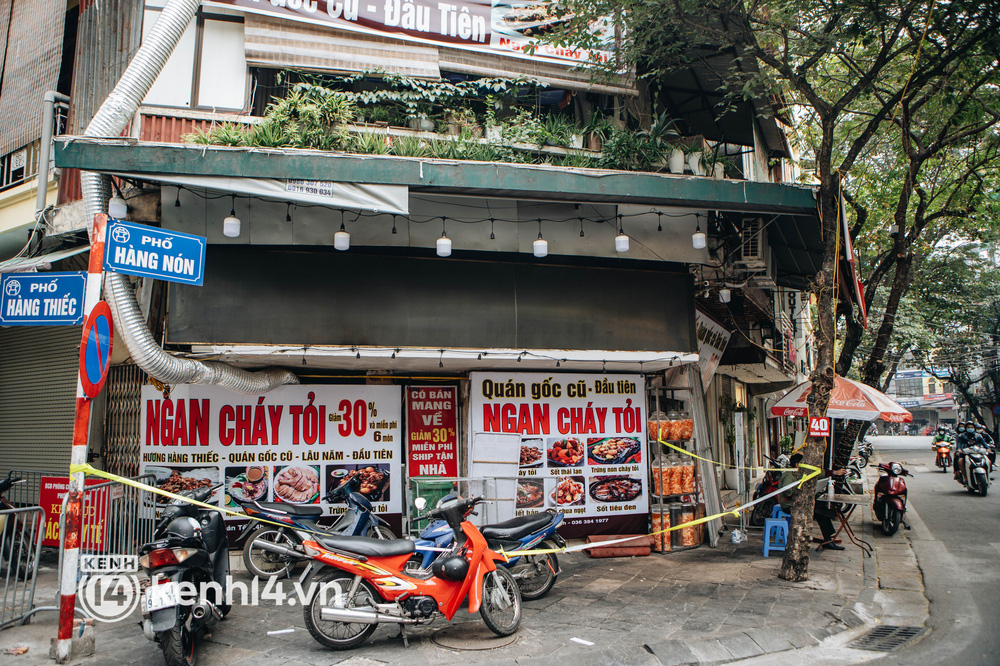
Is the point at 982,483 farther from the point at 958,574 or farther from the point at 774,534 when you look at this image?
the point at 774,534

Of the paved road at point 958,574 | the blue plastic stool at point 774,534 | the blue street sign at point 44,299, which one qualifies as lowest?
the paved road at point 958,574

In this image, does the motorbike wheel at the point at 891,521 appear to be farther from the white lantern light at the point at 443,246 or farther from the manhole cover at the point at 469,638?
the white lantern light at the point at 443,246

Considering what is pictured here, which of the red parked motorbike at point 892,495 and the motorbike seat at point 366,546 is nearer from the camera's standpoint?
the motorbike seat at point 366,546

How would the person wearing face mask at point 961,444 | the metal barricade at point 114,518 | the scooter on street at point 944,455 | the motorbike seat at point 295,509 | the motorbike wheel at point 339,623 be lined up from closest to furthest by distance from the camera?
the motorbike wheel at point 339,623 → the motorbike seat at point 295,509 → the metal barricade at point 114,518 → the person wearing face mask at point 961,444 → the scooter on street at point 944,455

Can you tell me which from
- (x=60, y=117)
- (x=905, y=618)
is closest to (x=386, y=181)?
(x=60, y=117)

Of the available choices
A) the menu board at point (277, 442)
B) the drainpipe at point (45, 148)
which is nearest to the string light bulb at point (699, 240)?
the menu board at point (277, 442)

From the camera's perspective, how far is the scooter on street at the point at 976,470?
Result: 16.5 metres

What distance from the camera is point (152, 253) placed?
6.08 m

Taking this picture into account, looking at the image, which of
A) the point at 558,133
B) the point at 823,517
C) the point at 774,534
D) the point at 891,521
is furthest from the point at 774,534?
the point at 558,133

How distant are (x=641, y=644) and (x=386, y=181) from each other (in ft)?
18.7

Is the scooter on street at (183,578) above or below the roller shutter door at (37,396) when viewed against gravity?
below

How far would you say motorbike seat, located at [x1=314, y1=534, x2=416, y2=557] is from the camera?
569 centimetres

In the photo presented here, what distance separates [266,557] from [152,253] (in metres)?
4.23

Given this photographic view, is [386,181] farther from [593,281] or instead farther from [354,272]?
[593,281]
